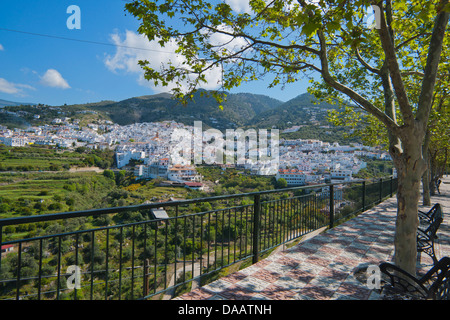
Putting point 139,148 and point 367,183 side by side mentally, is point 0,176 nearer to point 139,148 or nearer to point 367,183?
point 139,148

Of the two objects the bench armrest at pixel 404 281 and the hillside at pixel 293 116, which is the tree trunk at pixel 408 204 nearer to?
the bench armrest at pixel 404 281

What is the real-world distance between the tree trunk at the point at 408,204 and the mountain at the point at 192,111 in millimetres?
55902

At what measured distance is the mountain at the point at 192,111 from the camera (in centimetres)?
6222

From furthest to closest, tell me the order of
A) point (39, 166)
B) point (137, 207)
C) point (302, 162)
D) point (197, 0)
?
point (39, 166) < point (302, 162) < point (197, 0) < point (137, 207)

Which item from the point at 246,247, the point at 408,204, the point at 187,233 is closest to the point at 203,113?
the point at 187,233

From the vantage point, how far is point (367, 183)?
859cm

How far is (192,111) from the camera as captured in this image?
69.2 metres

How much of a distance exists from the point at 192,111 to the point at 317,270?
223ft

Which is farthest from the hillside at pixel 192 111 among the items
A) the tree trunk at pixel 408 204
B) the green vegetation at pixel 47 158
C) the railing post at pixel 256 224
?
the tree trunk at pixel 408 204

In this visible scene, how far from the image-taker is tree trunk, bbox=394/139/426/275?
298cm

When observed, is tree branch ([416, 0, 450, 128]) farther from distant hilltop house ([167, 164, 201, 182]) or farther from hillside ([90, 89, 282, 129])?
hillside ([90, 89, 282, 129])

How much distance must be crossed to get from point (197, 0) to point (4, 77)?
92.5 m

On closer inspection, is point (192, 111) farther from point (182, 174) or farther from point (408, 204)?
point (408, 204)
